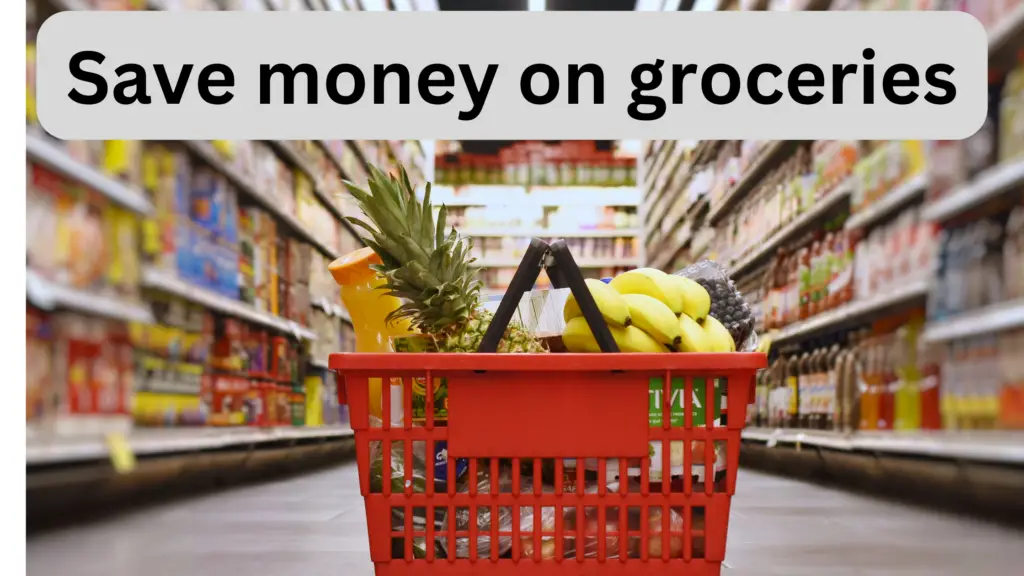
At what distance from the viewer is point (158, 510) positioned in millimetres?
2562

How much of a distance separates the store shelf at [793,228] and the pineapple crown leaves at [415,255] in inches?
104

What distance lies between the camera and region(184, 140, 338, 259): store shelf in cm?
310

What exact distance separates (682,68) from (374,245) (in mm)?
2237

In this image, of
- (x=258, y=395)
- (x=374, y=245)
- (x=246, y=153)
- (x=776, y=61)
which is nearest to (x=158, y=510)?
(x=258, y=395)

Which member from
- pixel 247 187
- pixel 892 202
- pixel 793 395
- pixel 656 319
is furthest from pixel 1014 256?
pixel 247 187

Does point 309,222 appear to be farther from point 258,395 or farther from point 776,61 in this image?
point 776,61

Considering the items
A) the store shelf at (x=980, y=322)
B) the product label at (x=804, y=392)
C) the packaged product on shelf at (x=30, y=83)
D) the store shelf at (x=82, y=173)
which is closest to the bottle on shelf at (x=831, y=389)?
the product label at (x=804, y=392)

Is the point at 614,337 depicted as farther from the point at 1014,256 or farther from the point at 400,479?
the point at 1014,256

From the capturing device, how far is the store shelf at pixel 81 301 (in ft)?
6.52

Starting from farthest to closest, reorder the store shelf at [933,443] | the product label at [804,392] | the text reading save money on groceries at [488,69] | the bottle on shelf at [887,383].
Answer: the product label at [804,392], the bottle on shelf at [887,383], the text reading save money on groceries at [488,69], the store shelf at [933,443]

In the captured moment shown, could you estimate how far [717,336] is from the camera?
113 centimetres

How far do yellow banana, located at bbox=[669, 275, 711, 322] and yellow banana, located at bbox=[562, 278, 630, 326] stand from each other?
10cm

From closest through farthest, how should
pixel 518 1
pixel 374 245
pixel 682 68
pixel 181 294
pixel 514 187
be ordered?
1. pixel 374 245
2. pixel 181 294
3. pixel 682 68
4. pixel 518 1
5. pixel 514 187

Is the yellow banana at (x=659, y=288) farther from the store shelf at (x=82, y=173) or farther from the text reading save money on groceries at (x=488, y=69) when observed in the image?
the text reading save money on groceries at (x=488, y=69)
